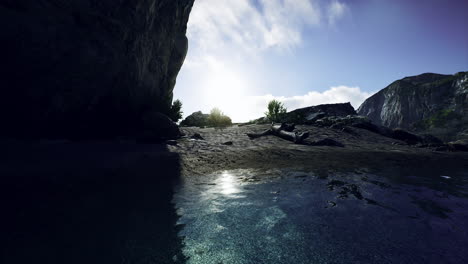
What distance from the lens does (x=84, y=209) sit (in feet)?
12.0

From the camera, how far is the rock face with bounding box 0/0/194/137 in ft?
26.4

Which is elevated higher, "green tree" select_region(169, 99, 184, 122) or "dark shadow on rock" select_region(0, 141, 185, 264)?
"green tree" select_region(169, 99, 184, 122)

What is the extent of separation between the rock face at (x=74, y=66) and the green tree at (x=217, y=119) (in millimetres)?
17287

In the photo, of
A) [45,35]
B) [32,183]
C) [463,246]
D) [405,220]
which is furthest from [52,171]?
[463,246]

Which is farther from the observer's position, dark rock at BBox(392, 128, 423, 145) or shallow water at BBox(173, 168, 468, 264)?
dark rock at BBox(392, 128, 423, 145)

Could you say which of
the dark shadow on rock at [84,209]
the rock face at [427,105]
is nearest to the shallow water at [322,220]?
the dark shadow on rock at [84,209]

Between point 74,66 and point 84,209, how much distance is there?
8.70 meters

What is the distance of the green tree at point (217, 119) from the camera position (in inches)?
1265

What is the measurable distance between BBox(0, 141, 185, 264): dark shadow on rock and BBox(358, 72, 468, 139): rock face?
5609cm

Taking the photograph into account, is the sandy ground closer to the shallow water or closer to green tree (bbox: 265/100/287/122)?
the shallow water

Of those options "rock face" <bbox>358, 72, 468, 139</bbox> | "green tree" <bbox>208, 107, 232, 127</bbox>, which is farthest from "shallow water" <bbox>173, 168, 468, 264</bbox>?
"rock face" <bbox>358, 72, 468, 139</bbox>

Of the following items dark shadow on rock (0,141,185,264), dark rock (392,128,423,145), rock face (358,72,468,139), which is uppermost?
rock face (358,72,468,139)

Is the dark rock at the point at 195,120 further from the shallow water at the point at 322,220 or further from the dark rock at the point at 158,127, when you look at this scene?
the shallow water at the point at 322,220

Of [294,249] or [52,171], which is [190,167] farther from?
[294,249]
